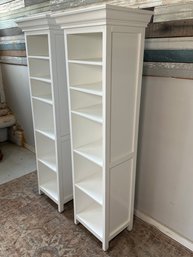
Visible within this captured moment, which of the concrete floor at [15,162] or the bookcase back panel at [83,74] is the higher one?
the bookcase back panel at [83,74]

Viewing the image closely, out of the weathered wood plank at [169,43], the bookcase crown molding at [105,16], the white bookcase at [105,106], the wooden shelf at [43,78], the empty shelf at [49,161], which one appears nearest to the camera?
the bookcase crown molding at [105,16]

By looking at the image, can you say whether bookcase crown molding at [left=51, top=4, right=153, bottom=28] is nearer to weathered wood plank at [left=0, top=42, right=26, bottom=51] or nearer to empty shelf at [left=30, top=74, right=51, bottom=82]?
empty shelf at [left=30, top=74, right=51, bottom=82]

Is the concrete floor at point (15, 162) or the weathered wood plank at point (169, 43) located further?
the concrete floor at point (15, 162)

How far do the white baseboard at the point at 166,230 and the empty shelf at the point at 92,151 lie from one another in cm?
82

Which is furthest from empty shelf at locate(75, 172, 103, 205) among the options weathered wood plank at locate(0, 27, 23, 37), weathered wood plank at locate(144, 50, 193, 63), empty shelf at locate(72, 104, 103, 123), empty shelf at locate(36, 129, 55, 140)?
weathered wood plank at locate(0, 27, 23, 37)

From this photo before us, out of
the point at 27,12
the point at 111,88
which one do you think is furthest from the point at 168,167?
Result: the point at 27,12

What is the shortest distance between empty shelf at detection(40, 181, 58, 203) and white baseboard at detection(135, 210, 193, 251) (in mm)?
826

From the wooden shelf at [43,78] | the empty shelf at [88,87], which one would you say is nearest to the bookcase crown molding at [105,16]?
the empty shelf at [88,87]

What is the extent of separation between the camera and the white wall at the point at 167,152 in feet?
5.37

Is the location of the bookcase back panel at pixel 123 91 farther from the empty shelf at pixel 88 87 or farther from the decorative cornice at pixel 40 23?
the decorative cornice at pixel 40 23

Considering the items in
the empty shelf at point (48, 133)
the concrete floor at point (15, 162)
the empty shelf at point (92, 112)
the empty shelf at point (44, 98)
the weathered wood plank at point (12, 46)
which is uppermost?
the weathered wood plank at point (12, 46)

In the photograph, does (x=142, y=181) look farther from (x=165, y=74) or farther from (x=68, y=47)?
(x=68, y=47)

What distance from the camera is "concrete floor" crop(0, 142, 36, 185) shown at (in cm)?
296

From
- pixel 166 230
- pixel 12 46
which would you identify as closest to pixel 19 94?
pixel 12 46
